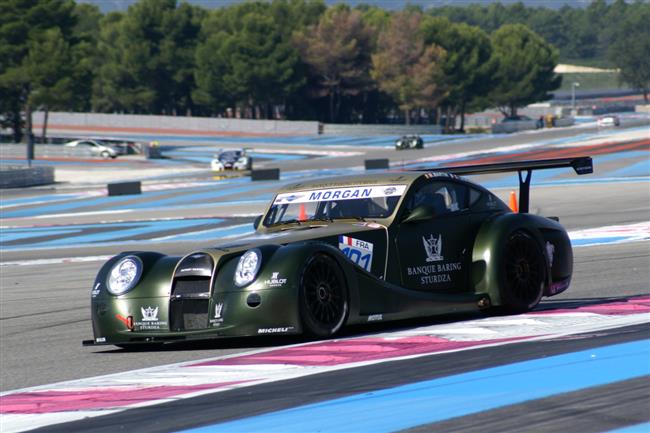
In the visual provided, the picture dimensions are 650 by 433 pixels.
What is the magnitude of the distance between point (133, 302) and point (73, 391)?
5.64 feet

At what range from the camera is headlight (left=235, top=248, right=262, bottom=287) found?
8391 millimetres

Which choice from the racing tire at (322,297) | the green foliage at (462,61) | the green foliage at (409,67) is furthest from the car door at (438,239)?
the green foliage at (462,61)

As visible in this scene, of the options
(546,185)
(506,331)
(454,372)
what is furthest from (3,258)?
(546,185)

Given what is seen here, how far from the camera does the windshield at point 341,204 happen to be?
9.64 m

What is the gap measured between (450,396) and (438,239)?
12.3 ft

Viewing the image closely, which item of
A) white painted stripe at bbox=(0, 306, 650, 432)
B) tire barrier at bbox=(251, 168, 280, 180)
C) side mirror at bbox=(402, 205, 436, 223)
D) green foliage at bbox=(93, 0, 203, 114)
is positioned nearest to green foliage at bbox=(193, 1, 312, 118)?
green foliage at bbox=(93, 0, 203, 114)

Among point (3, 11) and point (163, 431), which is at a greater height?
point (3, 11)

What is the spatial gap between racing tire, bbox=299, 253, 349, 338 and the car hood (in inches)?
16.1

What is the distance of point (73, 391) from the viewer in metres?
7.27

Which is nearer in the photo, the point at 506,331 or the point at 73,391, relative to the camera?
the point at 73,391

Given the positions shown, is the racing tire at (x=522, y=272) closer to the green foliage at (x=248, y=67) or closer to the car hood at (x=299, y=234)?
the car hood at (x=299, y=234)

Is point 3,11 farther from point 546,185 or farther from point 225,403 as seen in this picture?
point 225,403

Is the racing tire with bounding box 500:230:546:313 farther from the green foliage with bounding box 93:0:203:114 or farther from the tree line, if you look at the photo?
the green foliage with bounding box 93:0:203:114

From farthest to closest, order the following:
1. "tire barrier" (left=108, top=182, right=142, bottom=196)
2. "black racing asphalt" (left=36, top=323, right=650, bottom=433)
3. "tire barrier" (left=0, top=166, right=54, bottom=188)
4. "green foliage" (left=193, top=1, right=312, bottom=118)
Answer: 1. "green foliage" (left=193, top=1, right=312, bottom=118)
2. "tire barrier" (left=0, top=166, right=54, bottom=188)
3. "tire barrier" (left=108, top=182, right=142, bottom=196)
4. "black racing asphalt" (left=36, top=323, right=650, bottom=433)
